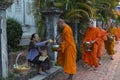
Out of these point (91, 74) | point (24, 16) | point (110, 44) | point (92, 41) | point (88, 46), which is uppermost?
point (24, 16)

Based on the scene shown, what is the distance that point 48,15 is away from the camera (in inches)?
394

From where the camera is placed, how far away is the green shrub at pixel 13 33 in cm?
1339

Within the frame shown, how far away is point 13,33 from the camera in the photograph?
13477 mm

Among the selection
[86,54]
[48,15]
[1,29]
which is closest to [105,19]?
[86,54]

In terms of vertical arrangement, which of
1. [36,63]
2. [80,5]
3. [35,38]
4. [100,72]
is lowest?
[100,72]

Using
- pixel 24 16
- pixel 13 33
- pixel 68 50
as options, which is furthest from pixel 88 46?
pixel 24 16

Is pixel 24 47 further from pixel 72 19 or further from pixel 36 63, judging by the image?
pixel 36 63

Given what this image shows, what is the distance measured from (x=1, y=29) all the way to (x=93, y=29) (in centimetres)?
474

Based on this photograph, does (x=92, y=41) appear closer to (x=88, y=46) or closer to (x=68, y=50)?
(x=88, y=46)

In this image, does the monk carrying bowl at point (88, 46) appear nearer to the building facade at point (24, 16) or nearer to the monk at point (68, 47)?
the monk at point (68, 47)

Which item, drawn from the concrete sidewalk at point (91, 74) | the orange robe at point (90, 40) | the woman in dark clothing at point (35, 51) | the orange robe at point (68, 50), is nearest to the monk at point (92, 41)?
the orange robe at point (90, 40)

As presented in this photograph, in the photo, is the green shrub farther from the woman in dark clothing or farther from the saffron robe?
the woman in dark clothing

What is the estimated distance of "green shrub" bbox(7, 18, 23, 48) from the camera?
13391 millimetres

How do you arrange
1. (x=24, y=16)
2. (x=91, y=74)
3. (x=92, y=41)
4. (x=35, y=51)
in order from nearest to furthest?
(x=35, y=51) < (x=91, y=74) < (x=92, y=41) < (x=24, y=16)
